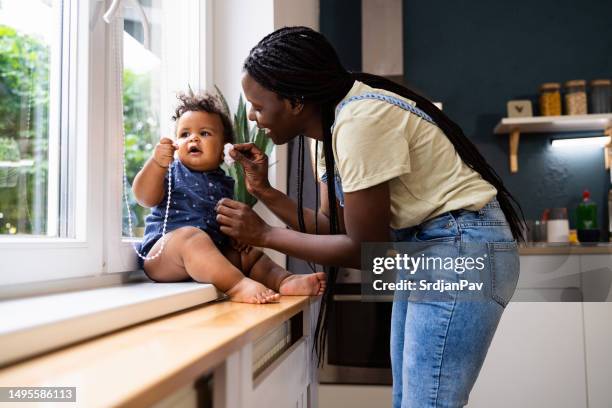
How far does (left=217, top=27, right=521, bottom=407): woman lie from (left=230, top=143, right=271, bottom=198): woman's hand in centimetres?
23

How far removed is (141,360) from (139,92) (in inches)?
44.0

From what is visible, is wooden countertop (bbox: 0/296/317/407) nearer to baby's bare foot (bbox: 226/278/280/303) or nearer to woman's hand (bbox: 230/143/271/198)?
baby's bare foot (bbox: 226/278/280/303)

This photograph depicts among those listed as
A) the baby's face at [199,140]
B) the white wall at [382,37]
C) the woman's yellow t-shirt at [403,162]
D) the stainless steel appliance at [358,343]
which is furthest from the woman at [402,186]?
the white wall at [382,37]

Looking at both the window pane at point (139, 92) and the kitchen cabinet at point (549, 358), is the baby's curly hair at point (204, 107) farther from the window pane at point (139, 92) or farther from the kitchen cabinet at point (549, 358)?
the kitchen cabinet at point (549, 358)

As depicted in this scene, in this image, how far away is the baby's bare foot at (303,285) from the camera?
1325mm

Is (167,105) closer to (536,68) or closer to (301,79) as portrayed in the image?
(301,79)

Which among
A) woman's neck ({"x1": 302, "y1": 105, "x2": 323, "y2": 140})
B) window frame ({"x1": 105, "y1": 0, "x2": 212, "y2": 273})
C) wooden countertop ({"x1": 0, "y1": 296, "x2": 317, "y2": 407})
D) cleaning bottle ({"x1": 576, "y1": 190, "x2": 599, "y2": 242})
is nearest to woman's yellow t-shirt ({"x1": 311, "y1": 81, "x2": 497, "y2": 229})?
woman's neck ({"x1": 302, "y1": 105, "x2": 323, "y2": 140})

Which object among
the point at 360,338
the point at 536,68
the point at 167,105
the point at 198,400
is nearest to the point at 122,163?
the point at 167,105

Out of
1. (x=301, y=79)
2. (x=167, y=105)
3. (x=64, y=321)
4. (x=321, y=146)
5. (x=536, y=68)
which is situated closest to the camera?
(x=64, y=321)

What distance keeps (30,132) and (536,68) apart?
265cm

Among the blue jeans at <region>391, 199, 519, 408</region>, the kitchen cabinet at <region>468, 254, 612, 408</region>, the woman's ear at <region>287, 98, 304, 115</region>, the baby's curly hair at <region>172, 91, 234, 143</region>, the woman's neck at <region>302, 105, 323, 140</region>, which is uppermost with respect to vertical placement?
the baby's curly hair at <region>172, 91, 234, 143</region>

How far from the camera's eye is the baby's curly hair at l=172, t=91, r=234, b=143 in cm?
142

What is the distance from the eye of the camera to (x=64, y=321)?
0.66 m

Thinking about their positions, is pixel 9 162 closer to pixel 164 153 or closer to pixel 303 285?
pixel 164 153
